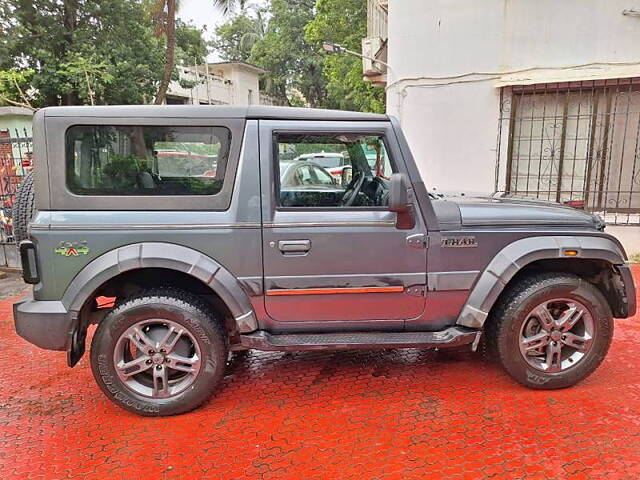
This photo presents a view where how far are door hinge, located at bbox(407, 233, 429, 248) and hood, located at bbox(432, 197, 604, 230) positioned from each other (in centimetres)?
15

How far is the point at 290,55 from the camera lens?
28.4 meters

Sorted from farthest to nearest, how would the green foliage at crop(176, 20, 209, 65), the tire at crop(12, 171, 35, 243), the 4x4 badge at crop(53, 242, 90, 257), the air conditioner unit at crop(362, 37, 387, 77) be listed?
the green foliage at crop(176, 20, 209, 65) → the air conditioner unit at crop(362, 37, 387, 77) → the tire at crop(12, 171, 35, 243) → the 4x4 badge at crop(53, 242, 90, 257)

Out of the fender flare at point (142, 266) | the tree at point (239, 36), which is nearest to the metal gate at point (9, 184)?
the fender flare at point (142, 266)

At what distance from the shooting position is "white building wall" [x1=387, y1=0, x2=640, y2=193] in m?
6.98

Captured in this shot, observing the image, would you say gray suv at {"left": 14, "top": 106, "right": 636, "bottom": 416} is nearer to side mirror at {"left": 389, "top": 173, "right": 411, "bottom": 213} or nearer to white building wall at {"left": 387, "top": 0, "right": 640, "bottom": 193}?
side mirror at {"left": 389, "top": 173, "right": 411, "bottom": 213}

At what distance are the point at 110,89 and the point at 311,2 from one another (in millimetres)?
17385

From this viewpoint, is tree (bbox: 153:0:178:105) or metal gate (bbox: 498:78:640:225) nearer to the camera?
metal gate (bbox: 498:78:640:225)

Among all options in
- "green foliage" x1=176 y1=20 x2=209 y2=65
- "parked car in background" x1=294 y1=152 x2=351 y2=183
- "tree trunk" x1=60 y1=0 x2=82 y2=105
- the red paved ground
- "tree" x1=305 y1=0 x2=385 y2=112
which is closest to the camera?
the red paved ground

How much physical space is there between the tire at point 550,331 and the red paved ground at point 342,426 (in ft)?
0.56

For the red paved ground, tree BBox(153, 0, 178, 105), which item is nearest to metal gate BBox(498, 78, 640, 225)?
the red paved ground

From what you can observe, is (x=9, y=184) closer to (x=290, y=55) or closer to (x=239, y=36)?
(x=290, y=55)

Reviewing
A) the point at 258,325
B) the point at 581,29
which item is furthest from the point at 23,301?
the point at 581,29

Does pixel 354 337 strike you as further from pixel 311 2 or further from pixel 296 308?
pixel 311 2

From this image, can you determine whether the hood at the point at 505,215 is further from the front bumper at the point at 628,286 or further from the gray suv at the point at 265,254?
the front bumper at the point at 628,286
